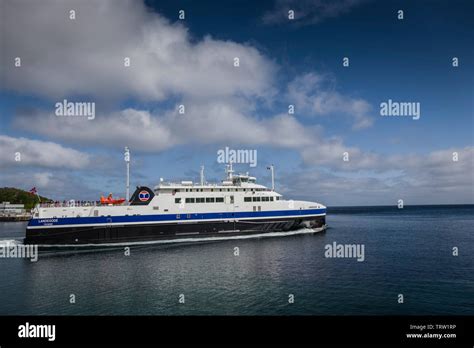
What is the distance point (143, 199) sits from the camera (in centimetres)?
4381

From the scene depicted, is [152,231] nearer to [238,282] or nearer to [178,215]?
[178,215]

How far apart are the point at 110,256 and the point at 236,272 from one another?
17460 mm

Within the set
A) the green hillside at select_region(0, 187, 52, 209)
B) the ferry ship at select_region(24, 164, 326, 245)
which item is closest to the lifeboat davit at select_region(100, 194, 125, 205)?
the ferry ship at select_region(24, 164, 326, 245)

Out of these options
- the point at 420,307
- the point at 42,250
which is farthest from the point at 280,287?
the point at 42,250

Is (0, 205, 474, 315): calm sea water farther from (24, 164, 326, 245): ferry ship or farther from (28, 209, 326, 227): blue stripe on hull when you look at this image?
(28, 209, 326, 227): blue stripe on hull

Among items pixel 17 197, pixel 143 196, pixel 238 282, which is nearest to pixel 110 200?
pixel 143 196

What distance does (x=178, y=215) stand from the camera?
44.8 metres

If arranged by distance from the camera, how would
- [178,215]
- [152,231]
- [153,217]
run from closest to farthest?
[152,231], [153,217], [178,215]

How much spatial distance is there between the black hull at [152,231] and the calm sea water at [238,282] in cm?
307

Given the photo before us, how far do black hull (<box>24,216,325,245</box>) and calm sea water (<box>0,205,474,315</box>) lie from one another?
3071mm

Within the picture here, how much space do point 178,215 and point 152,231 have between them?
4.51 metres

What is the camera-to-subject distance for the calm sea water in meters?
19.4

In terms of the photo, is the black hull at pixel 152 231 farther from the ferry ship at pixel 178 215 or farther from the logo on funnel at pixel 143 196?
the logo on funnel at pixel 143 196

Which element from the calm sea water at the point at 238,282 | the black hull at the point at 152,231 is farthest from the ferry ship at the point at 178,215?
the calm sea water at the point at 238,282
